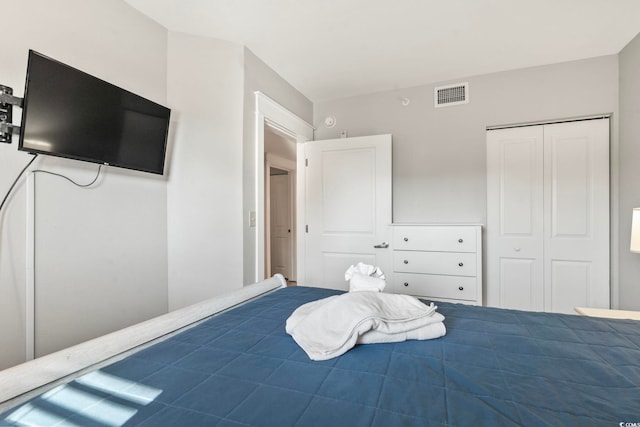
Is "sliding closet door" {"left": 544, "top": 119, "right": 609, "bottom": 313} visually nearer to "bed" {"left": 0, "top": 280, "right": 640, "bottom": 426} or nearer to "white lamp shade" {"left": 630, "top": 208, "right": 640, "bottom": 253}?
"white lamp shade" {"left": 630, "top": 208, "right": 640, "bottom": 253}

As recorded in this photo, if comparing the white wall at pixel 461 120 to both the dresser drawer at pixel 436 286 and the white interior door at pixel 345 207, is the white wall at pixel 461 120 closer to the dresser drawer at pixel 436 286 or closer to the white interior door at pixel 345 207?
the white interior door at pixel 345 207

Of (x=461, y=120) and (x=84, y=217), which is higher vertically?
(x=461, y=120)

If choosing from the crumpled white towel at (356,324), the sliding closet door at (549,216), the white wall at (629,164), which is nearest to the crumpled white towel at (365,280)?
the crumpled white towel at (356,324)

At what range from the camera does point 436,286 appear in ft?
8.79

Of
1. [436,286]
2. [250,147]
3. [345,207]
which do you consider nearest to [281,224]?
[345,207]

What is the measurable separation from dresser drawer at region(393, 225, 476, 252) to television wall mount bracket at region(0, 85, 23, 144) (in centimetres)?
260

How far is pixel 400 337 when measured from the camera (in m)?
1.05

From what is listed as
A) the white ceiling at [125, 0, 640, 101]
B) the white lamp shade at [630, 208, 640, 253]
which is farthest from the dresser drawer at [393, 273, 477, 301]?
the white ceiling at [125, 0, 640, 101]

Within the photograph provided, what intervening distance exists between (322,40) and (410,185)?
1574mm

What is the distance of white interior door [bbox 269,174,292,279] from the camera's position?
A: 534 centimetres

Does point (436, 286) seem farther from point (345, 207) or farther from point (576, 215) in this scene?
point (576, 215)

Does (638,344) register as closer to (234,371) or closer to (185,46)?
(234,371)

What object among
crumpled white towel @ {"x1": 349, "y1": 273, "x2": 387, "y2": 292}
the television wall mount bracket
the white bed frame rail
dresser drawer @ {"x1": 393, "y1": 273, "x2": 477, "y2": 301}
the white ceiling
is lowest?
dresser drawer @ {"x1": 393, "y1": 273, "x2": 477, "y2": 301}

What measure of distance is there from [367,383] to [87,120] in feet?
5.83
